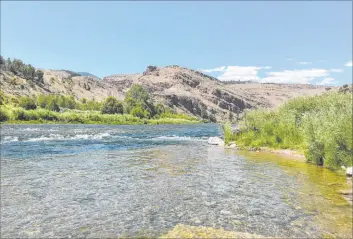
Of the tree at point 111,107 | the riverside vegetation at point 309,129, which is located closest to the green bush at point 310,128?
the riverside vegetation at point 309,129

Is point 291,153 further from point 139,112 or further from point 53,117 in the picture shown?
point 139,112

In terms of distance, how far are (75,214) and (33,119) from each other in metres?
91.3

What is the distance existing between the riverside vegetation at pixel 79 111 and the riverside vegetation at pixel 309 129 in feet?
237

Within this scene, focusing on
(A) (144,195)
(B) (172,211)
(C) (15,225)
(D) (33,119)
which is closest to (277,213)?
(B) (172,211)

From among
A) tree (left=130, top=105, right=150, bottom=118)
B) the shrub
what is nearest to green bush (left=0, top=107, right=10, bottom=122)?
the shrub

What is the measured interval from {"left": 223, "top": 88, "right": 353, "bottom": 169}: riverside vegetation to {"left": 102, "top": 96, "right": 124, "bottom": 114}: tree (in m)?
93.7

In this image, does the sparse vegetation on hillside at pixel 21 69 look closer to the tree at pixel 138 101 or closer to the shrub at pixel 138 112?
the tree at pixel 138 101

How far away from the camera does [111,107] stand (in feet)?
426

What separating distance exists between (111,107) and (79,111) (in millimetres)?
12744

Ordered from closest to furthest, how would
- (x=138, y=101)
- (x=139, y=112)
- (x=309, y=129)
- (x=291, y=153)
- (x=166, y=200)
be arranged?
(x=166, y=200), (x=309, y=129), (x=291, y=153), (x=139, y=112), (x=138, y=101)

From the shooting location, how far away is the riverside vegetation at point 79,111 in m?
92.7

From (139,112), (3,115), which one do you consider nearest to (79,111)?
(139,112)

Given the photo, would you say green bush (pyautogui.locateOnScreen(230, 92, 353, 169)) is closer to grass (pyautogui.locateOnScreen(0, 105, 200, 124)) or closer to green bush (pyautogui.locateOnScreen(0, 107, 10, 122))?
green bush (pyautogui.locateOnScreen(0, 107, 10, 122))

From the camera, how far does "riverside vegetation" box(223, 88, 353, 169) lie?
18391mm
